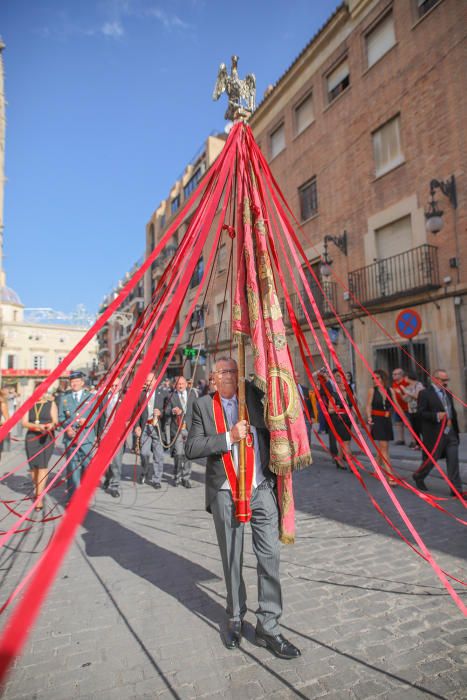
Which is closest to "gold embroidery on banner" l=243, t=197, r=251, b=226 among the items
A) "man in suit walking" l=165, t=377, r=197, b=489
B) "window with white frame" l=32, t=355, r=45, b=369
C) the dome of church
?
"man in suit walking" l=165, t=377, r=197, b=489

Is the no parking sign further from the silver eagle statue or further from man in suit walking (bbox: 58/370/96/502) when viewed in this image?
man in suit walking (bbox: 58/370/96/502)

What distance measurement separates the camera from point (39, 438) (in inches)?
256

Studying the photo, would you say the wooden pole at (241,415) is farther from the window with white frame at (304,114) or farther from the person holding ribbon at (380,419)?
the window with white frame at (304,114)

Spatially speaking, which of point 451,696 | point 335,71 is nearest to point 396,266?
point 335,71

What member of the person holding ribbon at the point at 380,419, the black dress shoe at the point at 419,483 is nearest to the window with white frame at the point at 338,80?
the person holding ribbon at the point at 380,419

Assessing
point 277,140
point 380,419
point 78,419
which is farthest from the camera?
point 277,140

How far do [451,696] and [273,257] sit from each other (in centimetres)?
319

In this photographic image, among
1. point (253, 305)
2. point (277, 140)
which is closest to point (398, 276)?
point (277, 140)

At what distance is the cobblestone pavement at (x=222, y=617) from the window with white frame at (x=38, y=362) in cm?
6981

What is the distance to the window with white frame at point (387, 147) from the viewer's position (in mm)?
13953

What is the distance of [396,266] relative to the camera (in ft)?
45.0

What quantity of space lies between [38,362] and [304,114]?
6320 centimetres

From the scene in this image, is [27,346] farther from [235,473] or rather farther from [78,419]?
[235,473]

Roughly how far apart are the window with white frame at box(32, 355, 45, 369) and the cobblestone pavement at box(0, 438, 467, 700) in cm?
6981
